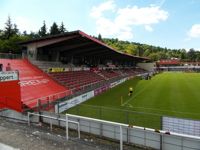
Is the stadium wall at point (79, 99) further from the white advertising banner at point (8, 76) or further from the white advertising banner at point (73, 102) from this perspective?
the white advertising banner at point (8, 76)

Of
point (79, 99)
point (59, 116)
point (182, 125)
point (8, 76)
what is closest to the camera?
point (182, 125)

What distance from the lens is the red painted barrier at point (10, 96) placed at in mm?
14984

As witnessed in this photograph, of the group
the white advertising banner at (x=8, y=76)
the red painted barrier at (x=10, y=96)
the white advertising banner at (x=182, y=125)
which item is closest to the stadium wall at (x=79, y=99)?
the red painted barrier at (x=10, y=96)

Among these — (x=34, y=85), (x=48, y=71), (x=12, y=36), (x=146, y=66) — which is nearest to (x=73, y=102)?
(x=34, y=85)

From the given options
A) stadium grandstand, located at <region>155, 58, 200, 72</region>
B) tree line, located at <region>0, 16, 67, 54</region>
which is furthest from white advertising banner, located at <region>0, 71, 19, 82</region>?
stadium grandstand, located at <region>155, 58, 200, 72</region>

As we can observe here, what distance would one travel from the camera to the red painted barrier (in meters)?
15.0

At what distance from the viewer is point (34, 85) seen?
76.6ft

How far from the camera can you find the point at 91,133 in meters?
11.0

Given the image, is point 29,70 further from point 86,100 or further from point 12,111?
point 12,111

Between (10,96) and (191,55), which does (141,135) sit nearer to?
(10,96)

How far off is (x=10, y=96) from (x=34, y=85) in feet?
26.9

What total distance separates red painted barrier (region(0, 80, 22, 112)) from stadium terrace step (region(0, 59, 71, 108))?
197cm

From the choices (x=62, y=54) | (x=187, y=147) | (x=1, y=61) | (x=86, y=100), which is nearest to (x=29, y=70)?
(x=1, y=61)

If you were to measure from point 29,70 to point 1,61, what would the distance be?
11.3 feet
